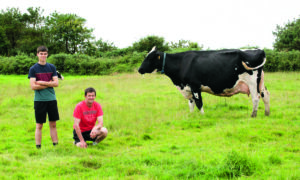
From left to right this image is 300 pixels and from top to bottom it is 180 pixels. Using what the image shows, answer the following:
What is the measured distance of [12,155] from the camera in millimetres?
5789

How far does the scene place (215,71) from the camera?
9.31m

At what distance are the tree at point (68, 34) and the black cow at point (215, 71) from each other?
4689 cm

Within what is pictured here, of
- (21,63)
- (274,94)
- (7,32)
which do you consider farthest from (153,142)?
(7,32)

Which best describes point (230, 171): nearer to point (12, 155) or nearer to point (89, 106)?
point (89, 106)

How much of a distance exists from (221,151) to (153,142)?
1792 mm

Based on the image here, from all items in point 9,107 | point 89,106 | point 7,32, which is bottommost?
point 9,107

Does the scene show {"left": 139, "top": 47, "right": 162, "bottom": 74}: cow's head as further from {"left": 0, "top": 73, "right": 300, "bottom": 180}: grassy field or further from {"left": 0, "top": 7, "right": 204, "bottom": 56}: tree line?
{"left": 0, "top": 7, "right": 204, "bottom": 56}: tree line

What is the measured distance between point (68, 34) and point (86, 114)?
51400 mm

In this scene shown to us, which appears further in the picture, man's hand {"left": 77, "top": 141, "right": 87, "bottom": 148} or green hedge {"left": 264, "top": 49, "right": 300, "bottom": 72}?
green hedge {"left": 264, "top": 49, "right": 300, "bottom": 72}

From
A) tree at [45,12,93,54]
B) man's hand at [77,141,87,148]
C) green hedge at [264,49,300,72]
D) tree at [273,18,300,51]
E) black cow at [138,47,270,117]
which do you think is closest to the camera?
man's hand at [77,141,87,148]

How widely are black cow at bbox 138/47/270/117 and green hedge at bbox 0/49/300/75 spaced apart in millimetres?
17539

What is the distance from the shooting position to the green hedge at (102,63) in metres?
25.1

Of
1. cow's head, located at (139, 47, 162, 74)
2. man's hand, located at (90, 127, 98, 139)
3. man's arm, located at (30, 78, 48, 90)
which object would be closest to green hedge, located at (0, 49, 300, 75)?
cow's head, located at (139, 47, 162, 74)

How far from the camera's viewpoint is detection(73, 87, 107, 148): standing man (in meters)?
6.10
